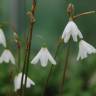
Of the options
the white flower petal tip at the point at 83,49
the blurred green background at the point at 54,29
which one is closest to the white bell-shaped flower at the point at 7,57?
the white flower petal tip at the point at 83,49

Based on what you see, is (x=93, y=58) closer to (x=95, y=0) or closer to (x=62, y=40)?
(x=95, y=0)

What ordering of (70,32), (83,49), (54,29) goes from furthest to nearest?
(54,29) → (83,49) → (70,32)

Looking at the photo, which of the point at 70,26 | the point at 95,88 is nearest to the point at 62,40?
the point at 70,26

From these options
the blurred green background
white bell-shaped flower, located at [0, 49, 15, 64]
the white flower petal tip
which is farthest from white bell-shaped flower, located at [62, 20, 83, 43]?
the blurred green background

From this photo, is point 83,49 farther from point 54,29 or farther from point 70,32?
point 54,29

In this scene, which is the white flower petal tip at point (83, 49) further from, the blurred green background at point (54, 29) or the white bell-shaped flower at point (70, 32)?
the blurred green background at point (54, 29)

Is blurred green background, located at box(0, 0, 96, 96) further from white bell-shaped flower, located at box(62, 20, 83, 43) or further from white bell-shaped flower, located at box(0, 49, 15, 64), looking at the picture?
white bell-shaped flower, located at box(62, 20, 83, 43)

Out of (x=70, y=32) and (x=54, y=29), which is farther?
(x=54, y=29)

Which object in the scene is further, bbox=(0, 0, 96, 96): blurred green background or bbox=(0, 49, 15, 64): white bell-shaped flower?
bbox=(0, 0, 96, 96): blurred green background

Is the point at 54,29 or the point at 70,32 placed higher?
the point at 54,29

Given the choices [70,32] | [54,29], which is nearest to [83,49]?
[70,32]

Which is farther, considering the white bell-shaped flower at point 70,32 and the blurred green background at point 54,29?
the blurred green background at point 54,29
